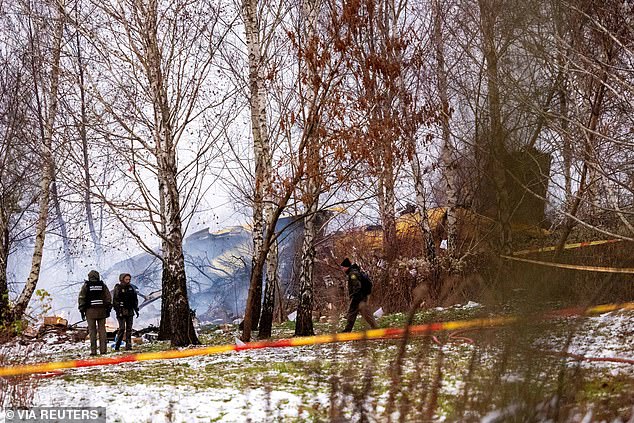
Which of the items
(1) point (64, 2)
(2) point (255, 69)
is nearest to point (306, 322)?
(2) point (255, 69)

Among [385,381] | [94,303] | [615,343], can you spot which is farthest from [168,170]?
[615,343]

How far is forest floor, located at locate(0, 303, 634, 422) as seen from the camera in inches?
94.3

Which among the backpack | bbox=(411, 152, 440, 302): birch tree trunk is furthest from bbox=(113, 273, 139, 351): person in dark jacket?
bbox=(411, 152, 440, 302): birch tree trunk

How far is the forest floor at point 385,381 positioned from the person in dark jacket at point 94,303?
72cm

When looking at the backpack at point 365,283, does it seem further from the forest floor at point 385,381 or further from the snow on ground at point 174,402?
the snow on ground at point 174,402

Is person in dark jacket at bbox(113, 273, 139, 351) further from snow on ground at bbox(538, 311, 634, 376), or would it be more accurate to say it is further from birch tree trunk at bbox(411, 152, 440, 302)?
snow on ground at bbox(538, 311, 634, 376)

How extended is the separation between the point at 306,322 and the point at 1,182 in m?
7.92

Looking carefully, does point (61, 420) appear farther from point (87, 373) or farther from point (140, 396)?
point (87, 373)

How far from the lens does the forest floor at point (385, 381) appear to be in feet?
7.86

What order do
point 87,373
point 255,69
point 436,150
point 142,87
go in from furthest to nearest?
point 436,150
point 255,69
point 142,87
point 87,373

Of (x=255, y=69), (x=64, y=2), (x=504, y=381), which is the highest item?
(x=64, y=2)

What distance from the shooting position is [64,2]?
1534cm

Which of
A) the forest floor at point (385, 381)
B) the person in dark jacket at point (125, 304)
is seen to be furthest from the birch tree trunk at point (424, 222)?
the person in dark jacket at point (125, 304)

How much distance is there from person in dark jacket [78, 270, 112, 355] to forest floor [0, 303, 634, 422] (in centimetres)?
72
